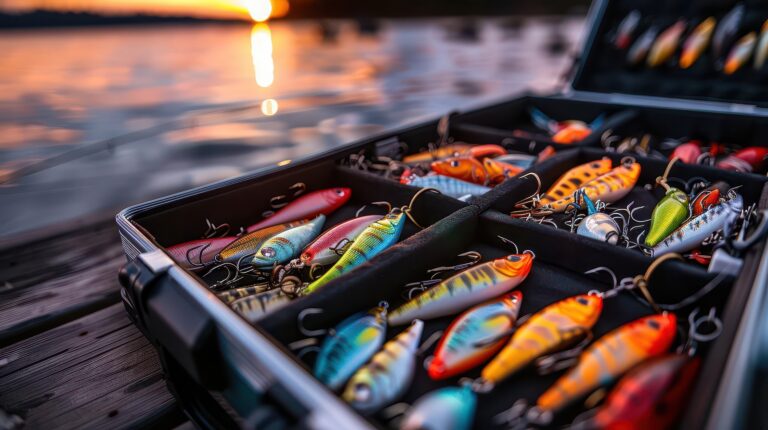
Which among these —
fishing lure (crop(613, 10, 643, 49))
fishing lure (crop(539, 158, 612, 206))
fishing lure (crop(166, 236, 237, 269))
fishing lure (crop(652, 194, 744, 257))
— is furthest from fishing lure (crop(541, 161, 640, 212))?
fishing lure (crop(613, 10, 643, 49))

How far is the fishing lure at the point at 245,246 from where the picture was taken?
1.47m

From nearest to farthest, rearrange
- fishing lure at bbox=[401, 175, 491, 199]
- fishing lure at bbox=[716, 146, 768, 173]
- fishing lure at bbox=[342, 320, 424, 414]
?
fishing lure at bbox=[342, 320, 424, 414], fishing lure at bbox=[401, 175, 491, 199], fishing lure at bbox=[716, 146, 768, 173]

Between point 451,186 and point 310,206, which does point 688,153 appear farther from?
point 310,206

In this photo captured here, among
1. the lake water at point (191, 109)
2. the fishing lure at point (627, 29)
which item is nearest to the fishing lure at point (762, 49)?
the fishing lure at point (627, 29)

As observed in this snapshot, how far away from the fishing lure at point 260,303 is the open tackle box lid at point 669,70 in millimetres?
2728

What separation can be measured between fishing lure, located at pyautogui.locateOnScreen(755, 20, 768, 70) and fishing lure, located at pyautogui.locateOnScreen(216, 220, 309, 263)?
3.17m

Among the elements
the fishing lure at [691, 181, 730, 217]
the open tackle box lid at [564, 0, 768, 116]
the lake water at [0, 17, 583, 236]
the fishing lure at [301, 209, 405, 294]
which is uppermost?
the open tackle box lid at [564, 0, 768, 116]

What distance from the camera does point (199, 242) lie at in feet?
4.98

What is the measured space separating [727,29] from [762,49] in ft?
0.81

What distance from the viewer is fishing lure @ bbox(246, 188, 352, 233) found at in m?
1.71

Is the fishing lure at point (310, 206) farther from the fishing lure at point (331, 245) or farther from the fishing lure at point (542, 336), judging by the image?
the fishing lure at point (542, 336)

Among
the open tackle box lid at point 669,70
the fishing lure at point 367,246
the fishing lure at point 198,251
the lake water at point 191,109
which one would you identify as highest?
the open tackle box lid at point 669,70

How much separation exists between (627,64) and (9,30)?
29683 millimetres

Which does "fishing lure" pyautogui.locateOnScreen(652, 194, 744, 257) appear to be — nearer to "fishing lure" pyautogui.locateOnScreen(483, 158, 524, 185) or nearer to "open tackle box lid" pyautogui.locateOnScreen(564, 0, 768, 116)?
"fishing lure" pyautogui.locateOnScreen(483, 158, 524, 185)
